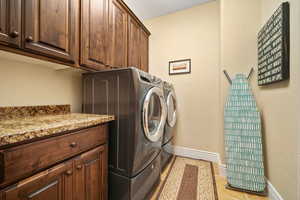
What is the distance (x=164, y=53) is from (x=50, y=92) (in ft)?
6.62

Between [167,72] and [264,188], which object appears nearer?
[264,188]

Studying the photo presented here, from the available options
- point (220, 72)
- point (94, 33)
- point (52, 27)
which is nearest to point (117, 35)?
point (94, 33)

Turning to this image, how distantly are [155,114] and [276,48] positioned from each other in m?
1.27

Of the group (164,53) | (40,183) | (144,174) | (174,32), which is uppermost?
(174,32)

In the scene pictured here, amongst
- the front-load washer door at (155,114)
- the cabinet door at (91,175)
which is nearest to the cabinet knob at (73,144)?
the cabinet door at (91,175)

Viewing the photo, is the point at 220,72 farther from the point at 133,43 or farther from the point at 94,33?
the point at 94,33

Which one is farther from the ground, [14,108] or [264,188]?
[14,108]

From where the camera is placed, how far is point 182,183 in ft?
5.27

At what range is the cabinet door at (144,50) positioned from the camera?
7.72ft

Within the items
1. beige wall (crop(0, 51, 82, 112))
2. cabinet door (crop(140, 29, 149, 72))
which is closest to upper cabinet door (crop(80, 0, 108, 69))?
beige wall (crop(0, 51, 82, 112))

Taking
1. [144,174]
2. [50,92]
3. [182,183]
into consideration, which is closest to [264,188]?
[182,183]

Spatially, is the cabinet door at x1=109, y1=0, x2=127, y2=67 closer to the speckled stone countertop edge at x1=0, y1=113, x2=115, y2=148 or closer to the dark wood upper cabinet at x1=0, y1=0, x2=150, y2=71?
the dark wood upper cabinet at x1=0, y1=0, x2=150, y2=71

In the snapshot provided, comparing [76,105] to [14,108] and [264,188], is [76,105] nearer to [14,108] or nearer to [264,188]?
[14,108]

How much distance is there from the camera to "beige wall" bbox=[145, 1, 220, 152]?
7.31 feet
